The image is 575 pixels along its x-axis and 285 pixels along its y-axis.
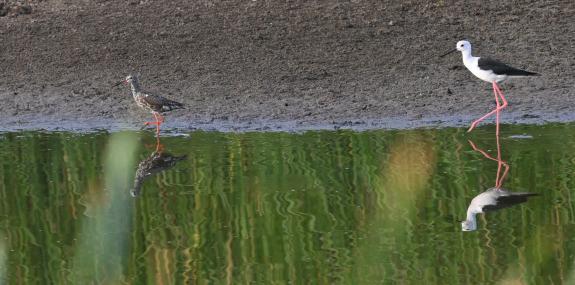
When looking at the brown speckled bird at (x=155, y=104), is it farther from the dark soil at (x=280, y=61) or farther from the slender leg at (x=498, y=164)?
the slender leg at (x=498, y=164)

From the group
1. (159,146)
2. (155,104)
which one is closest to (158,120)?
(155,104)

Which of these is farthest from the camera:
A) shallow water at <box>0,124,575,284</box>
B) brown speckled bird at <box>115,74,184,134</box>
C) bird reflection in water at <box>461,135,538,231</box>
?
brown speckled bird at <box>115,74,184,134</box>

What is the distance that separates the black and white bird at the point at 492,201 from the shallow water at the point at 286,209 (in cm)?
7

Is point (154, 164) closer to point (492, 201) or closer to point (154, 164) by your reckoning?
point (154, 164)

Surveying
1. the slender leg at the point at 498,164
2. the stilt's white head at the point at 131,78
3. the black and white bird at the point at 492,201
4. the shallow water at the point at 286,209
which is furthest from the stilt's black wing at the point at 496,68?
the black and white bird at the point at 492,201

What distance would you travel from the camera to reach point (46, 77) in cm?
1257

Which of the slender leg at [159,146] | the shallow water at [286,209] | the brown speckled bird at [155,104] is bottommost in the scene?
the shallow water at [286,209]

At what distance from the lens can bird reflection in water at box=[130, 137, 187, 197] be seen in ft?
28.0

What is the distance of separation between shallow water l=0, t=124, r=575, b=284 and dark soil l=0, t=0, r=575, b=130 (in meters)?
0.96

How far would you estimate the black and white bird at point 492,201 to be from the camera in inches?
274

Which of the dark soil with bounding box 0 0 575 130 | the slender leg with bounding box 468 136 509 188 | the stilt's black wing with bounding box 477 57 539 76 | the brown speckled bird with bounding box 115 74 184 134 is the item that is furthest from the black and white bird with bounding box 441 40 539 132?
the brown speckled bird with bounding box 115 74 184 134

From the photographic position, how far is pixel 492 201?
724cm

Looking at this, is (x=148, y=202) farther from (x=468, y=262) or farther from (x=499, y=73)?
(x=499, y=73)

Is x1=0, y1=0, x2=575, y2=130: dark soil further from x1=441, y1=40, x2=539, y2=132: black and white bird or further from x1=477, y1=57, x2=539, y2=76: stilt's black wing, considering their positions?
x1=477, y1=57, x2=539, y2=76: stilt's black wing
